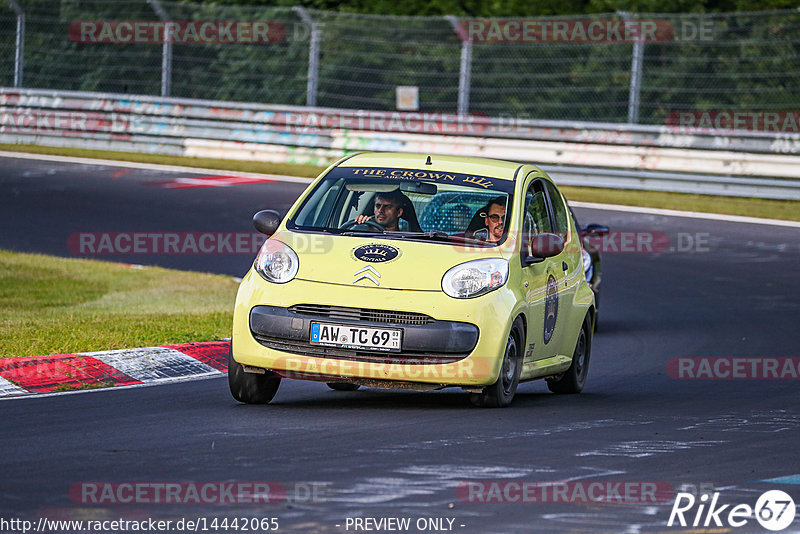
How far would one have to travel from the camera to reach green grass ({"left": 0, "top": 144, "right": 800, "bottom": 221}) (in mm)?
22062

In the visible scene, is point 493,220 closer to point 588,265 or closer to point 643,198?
point 588,265

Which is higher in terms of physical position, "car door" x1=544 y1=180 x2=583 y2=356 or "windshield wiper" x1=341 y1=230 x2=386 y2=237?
"windshield wiper" x1=341 y1=230 x2=386 y2=237

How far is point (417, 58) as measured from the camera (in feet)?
82.2

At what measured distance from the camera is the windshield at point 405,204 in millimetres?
9055

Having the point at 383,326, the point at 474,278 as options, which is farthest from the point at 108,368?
the point at 474,278

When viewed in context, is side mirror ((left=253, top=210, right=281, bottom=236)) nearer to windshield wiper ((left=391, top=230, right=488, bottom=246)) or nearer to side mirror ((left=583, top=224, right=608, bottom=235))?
windshield wiper ((left=391, top=230, right=488, bottom=246))

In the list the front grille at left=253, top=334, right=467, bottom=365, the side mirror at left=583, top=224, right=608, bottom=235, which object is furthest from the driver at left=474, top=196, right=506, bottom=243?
the side mirror at left=583, top=224, right=608, bottom=235

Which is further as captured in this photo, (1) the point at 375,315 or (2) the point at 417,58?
(2) the point at 417,58

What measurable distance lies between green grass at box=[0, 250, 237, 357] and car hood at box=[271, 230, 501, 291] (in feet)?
7.69

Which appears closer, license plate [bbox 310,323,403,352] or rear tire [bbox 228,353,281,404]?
license plate [bbox 310,323,403,352]

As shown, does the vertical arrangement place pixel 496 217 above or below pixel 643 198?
above

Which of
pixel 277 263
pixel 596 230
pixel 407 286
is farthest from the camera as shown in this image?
pixel 596 230

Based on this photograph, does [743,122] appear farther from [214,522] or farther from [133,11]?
[214,522]

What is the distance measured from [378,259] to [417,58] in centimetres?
1702
